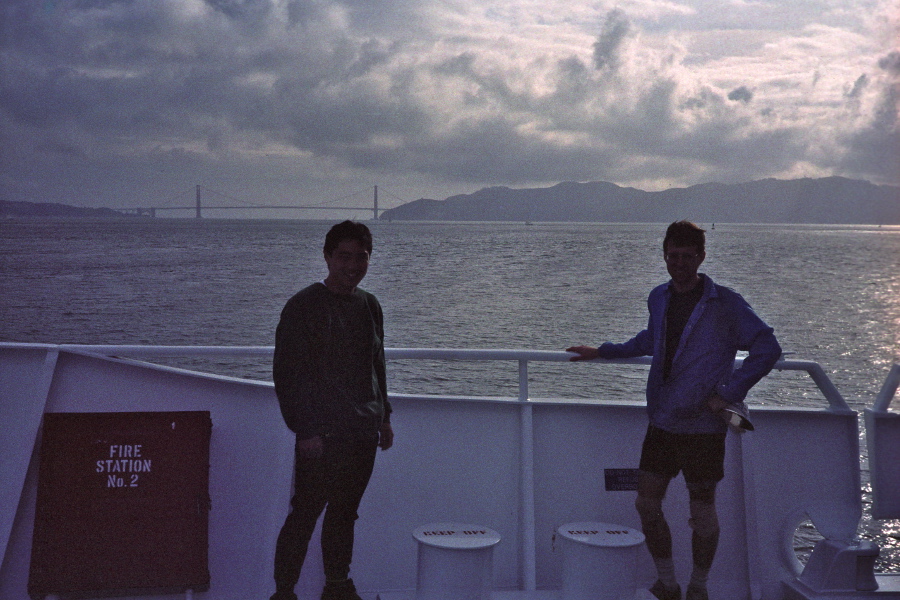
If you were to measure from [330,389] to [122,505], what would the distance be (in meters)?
1.18

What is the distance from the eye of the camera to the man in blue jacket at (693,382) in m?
2.96

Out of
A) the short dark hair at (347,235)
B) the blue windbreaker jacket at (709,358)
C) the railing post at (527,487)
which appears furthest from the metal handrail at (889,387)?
the short dark hair at (347,235)

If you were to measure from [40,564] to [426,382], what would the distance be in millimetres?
18426

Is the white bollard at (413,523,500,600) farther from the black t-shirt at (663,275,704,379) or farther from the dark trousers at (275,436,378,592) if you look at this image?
the black t-shirt at (663,275,704,379)

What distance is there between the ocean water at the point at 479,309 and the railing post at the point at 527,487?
668 centimetres

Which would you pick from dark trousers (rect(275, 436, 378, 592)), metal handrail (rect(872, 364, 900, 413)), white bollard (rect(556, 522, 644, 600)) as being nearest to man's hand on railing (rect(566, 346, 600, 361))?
white bollard (rect(556, 522, 644, 600))

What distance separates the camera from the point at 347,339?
2.79m

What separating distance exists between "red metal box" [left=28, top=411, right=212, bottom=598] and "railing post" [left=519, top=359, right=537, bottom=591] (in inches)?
53.4

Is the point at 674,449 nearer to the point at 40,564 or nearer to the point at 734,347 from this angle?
the point at 734,347

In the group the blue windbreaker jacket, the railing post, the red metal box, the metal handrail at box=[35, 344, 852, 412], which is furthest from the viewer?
the railing post

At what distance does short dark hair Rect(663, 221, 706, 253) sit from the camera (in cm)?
297

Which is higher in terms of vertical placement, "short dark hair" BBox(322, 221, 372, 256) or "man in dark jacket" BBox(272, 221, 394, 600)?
"short dark hair" BBox(322, 221, 372, 256)

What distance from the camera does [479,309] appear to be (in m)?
39.5

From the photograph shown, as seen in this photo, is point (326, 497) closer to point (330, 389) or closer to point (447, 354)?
point (330, 389)
